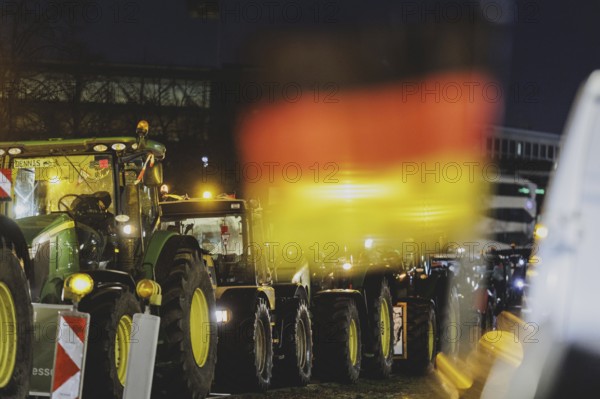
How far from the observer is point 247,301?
11758 millimetres

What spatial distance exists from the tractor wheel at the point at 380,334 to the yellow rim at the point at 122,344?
5.89 m

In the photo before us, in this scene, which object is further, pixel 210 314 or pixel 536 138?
pixel 536 138

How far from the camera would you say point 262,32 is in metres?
12.5

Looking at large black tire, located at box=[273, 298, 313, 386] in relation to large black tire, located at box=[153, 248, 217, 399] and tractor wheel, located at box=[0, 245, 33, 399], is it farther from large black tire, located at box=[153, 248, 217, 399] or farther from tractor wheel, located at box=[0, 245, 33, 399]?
tractor wheel, located at box=[0, 245, 33, 399]

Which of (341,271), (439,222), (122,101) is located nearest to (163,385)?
(341,271)

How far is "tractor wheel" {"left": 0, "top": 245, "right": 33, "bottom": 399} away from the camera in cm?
717

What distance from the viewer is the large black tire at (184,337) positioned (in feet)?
32.2

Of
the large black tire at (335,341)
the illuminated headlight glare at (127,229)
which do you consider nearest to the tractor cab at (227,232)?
the large black tire at (335,341)

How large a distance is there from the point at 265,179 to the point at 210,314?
175 inches

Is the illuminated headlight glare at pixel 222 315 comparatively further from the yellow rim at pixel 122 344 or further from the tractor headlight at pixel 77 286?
the tractor headlight at pixel 77 286

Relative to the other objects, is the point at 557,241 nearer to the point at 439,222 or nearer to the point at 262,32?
the point at 262,32

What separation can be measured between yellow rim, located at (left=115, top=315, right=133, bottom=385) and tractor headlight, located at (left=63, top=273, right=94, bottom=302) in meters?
0.63

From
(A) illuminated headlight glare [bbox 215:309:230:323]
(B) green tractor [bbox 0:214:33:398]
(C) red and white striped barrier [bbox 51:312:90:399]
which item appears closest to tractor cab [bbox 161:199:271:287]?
(A) illuminated headlight glare [bbox 215:309:230:323]

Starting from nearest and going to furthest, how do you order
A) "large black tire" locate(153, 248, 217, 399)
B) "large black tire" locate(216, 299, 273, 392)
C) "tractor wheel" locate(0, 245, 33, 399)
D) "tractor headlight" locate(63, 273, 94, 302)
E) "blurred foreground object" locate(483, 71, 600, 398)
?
"blurred foreground object" locate(483, 71, 600, 398), "tractor wheel" locate(0, 245, 33, 399), "tractor headlight" locate(63, 273, 94, 302), "large black tire" locate(153, 248, 217, 399), "large black tire" locate(216, 299, 273, 392)
